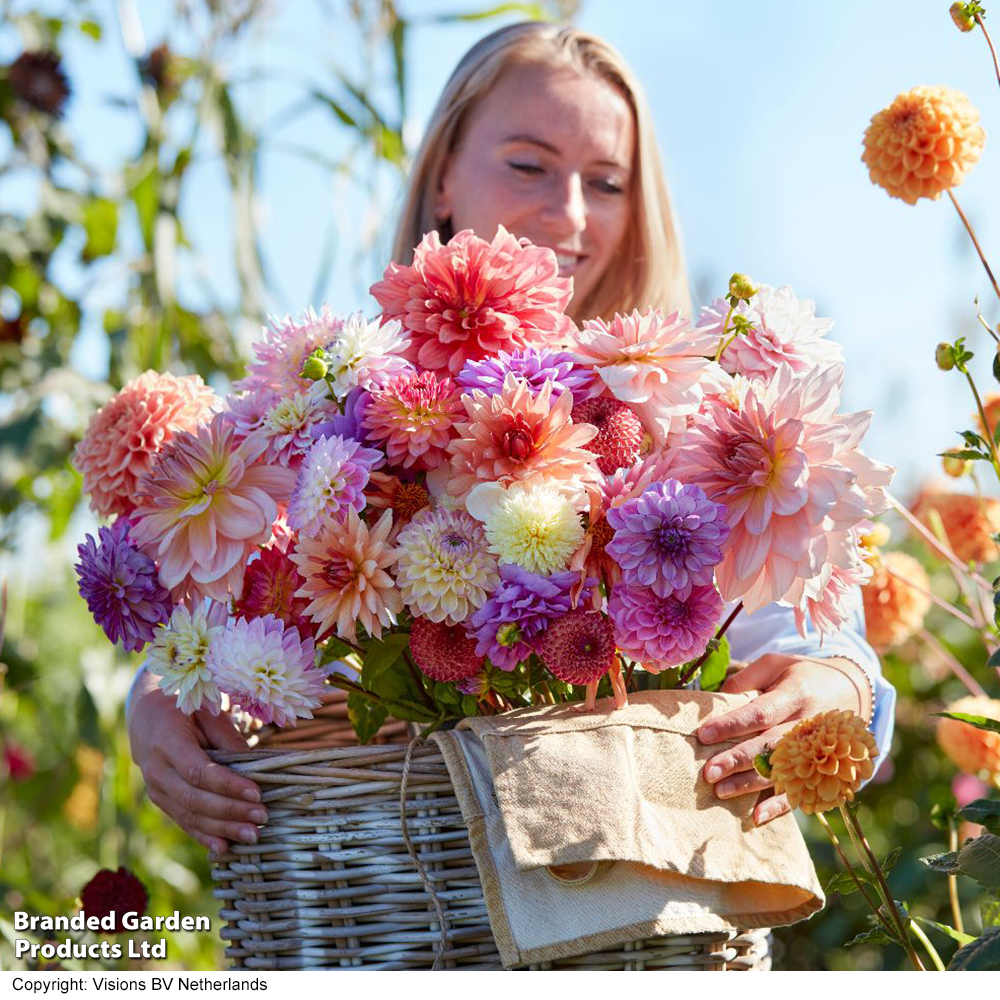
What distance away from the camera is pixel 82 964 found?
3.30 feet

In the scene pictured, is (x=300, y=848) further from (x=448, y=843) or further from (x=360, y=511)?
(x=360, y=511)

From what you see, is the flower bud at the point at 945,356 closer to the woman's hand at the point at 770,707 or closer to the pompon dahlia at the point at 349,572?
the woman's hand at the point at 770,707

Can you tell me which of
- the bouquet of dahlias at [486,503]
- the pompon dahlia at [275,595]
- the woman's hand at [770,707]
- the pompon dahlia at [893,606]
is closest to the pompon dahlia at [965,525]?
the pompon dahlia at [893,606]

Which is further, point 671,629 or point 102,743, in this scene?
point 102,743

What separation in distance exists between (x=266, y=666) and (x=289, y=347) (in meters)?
0.21

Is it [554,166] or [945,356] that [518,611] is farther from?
[554,166]

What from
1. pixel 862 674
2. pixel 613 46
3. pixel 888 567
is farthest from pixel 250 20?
pixel 862 674

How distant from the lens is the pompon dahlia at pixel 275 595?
0.67m

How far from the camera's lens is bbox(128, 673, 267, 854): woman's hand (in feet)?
2.18

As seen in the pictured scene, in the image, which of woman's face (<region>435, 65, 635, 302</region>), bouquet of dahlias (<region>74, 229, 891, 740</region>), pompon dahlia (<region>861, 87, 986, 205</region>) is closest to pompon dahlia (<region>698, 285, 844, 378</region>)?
bouquet of dahlias (<region>74, 229, 891, 740</region>)

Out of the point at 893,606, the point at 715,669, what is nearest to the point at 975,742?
the point at 893,606

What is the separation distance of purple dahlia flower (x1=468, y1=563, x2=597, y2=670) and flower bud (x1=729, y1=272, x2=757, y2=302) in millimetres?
181

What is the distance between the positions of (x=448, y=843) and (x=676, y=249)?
0.95m

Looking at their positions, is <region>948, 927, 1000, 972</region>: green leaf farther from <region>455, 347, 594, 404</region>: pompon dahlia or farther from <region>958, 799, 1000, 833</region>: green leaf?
<region>455, 347, 594, 404</region>: pompon dahlia
